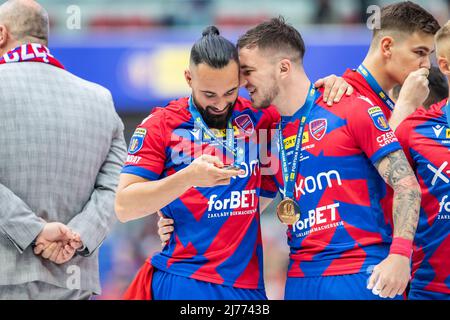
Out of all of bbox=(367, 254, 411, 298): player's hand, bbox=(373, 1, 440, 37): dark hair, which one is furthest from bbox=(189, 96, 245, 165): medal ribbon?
bbox=(373, 1, 440, 37): dark hair

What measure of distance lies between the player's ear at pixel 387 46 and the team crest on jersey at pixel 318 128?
0.73 metres

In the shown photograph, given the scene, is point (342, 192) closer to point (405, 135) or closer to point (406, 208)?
point (406, 208)

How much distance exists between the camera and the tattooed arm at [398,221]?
3.78m

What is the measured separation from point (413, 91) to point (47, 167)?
198 centimetres

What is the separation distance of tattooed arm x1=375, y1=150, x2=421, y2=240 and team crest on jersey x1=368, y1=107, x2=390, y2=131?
0.15 m

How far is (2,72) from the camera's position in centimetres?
451

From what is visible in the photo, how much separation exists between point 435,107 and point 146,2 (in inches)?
324

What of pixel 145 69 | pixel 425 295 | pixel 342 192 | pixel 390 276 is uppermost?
pixel 145 69

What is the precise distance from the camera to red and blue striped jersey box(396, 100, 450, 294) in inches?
172

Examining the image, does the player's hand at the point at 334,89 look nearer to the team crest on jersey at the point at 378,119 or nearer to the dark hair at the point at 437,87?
the team crest on jersey at the point at 378,119

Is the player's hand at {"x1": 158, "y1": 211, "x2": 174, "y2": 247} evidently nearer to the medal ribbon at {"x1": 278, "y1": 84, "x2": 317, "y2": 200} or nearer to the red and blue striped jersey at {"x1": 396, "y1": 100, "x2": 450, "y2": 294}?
the medal ribbon at {"x1": 278, "y1": 84, "x2": 317, "y2": 200}

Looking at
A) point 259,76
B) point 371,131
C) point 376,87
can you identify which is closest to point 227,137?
point 259,76

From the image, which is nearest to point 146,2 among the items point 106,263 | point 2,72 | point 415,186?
point 106,263

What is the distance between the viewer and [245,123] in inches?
177
